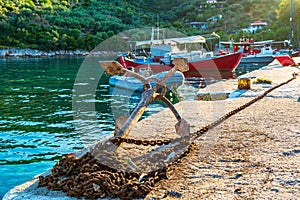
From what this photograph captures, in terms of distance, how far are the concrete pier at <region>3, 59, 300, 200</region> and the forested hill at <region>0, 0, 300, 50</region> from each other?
2609 inches

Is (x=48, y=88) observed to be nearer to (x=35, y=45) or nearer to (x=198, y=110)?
(x=198, y=110)

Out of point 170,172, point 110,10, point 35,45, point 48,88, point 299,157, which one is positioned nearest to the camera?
point 170,172

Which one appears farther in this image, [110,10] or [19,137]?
[110,10]

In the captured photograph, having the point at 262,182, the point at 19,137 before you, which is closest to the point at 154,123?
the point at 262,182

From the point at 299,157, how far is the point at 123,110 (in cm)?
1241

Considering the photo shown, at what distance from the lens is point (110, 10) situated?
425 feet

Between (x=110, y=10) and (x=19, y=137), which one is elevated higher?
(x=110, y=10)

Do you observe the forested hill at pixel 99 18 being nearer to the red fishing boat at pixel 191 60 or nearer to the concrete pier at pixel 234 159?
the red fishing boat at pixel 191 60

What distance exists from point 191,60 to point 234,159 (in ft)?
88.7

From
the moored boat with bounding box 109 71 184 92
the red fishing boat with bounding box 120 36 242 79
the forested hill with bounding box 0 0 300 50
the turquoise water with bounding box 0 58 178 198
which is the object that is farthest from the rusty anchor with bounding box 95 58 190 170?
the forested hill with bounding box 0 0 300 50

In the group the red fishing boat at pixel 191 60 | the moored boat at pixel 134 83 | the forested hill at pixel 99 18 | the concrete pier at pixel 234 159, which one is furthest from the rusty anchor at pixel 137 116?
the forested hill at pixel 99 18

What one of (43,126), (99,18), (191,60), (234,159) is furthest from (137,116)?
(99,18)

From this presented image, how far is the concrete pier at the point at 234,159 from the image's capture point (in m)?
3.75

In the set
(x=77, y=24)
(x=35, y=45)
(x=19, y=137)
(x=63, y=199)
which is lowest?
(x=19, y=137)
